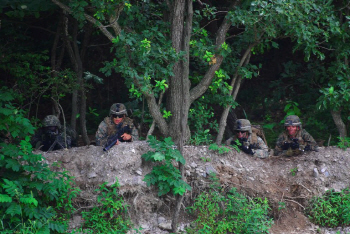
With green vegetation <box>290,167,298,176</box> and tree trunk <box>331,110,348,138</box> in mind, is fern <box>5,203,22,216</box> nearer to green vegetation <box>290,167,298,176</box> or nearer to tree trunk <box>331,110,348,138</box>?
green vegetation <box>290,167,298,176</box>

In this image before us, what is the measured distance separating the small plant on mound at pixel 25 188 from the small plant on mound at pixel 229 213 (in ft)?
6.53

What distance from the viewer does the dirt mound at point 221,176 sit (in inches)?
299

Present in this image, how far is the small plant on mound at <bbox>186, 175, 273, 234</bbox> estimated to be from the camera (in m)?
7.44

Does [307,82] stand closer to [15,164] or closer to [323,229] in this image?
[323,229]

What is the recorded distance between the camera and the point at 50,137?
880 centimetres

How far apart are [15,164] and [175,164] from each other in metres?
2.58

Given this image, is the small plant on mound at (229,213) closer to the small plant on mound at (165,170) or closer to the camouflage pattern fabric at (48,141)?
the small plant on mound at (165,170)

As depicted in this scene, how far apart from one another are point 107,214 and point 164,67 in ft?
8.44

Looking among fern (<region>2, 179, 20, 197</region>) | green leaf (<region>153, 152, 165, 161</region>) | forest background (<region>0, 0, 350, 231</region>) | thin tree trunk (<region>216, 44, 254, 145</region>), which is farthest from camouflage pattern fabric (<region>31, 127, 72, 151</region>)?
thin tree trunk (<region>216, 44, 254, 145</region>)

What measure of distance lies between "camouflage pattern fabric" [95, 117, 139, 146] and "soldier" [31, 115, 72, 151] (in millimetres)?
604

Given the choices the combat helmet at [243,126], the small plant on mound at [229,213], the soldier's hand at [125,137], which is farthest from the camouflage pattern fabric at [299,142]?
the soldier's hand at [125,137]

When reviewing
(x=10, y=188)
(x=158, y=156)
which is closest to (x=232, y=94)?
(x=158, y=156)

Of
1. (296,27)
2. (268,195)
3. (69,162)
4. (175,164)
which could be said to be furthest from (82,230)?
(296,27)

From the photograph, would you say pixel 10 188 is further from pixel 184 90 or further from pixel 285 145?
pixel 285 145
